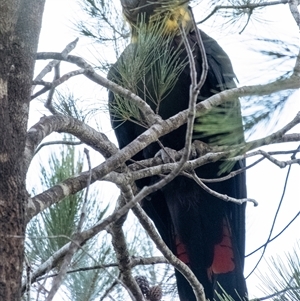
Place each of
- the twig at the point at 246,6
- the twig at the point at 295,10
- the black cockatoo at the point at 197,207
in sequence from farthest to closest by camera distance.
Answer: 1. the black cockatoo at the point at 197,207
2. the twig at the point at 246,6
3. the twig at the point at 295,10

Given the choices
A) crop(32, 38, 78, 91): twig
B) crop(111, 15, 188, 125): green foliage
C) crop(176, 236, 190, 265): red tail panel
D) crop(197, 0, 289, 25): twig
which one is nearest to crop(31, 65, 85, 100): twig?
crop(32, 38, 78, 91): twig

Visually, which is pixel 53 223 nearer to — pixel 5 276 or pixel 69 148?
pixel 69 148

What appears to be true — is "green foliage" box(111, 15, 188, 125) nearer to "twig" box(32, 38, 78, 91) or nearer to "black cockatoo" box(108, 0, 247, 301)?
"twig" box(32, 38, 78, 91)

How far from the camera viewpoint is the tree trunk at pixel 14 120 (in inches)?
48.0

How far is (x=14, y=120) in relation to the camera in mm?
1357

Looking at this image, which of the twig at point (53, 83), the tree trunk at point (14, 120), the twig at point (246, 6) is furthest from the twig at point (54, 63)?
the twig at point (246, 6)

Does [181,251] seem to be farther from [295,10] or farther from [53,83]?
[295,10]

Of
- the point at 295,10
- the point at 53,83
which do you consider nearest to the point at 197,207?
the point at 53,83

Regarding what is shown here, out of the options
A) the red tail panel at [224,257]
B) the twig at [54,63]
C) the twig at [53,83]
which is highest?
the twig at [54,63]

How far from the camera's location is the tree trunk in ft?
4.00

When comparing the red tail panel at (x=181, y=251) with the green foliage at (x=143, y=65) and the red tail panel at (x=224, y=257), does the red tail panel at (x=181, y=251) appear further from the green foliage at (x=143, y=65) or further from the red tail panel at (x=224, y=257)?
the green foliage at (x=143, y=65)

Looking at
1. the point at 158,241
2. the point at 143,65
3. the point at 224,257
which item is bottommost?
the point at 158,241

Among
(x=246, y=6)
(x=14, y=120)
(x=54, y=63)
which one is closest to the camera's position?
(x=14, y=120)

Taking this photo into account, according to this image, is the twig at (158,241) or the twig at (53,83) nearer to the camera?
the twig at (53,83)
